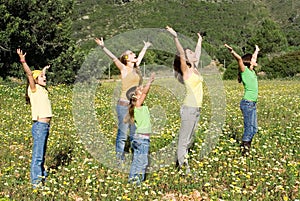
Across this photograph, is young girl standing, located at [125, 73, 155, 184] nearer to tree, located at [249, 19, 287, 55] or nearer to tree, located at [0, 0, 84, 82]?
tree, located at [0, 0, 84, 82]

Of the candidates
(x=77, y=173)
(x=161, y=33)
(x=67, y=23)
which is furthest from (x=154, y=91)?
(x=67, y=23)

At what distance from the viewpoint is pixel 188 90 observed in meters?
7.50

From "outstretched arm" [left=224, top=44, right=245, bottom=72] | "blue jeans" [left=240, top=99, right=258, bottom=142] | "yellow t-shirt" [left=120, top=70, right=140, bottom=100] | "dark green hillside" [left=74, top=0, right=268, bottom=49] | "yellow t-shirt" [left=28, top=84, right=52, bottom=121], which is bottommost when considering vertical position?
"blue jeans" [left=240, top=99, right=258, bottom=142]

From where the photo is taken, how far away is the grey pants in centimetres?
753

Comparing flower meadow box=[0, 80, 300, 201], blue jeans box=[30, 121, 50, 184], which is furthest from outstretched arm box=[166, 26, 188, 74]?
blue jeans box=[30, 121, 50, 184]

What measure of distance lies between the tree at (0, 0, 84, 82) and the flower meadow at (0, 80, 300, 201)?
1739cm

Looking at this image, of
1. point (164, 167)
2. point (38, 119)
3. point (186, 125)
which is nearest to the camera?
point (38, 119)

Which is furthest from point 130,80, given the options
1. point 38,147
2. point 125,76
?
point 38,147

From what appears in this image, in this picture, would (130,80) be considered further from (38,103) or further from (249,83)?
(249,83)

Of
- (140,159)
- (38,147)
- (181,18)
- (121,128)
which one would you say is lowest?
(140,159)

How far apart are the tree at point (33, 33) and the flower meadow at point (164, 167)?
57.1 feet

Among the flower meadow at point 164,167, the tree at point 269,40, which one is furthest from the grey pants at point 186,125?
the tree at point 269,40

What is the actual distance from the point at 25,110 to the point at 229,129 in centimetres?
715

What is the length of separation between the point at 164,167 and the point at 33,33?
83.0ft
